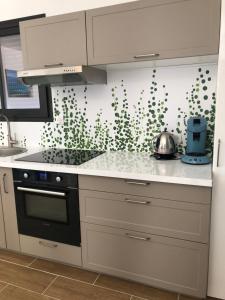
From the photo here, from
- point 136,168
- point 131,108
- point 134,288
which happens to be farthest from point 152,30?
point 134,288

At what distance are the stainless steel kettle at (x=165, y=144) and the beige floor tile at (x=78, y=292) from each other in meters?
1.11

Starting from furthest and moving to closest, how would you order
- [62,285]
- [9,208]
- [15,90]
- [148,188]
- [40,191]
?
[15,90], [9,208], [40,191], [62,285], [148,188]

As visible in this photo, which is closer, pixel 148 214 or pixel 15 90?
pixel 148 214

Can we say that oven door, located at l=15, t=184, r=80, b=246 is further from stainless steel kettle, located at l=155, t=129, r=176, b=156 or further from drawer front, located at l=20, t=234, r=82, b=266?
stainless steel kettle, located at l=155, t=129, r=176, b=156

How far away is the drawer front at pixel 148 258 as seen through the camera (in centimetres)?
174

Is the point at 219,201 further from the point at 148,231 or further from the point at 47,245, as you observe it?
the point at 47,245

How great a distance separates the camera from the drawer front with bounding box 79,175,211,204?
1631 millimetres

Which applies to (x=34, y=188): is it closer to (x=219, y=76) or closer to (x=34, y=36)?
(x=34, y=36)

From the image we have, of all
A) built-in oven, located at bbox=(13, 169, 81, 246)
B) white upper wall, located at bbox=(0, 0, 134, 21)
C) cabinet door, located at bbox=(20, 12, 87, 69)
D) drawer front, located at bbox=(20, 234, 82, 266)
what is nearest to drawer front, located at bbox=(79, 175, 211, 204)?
built-in oven, located at bbox=(13, 169, 81, 246)

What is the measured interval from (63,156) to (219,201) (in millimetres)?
1357

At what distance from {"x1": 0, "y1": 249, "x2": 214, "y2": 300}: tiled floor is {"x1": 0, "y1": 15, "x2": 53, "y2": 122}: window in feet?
4.78

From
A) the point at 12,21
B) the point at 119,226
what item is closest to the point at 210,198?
the point at 119,226

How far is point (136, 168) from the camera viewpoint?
6.16 ft

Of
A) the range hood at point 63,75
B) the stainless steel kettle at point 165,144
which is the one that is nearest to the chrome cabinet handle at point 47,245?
the stainless steel kettle at point 165,144
